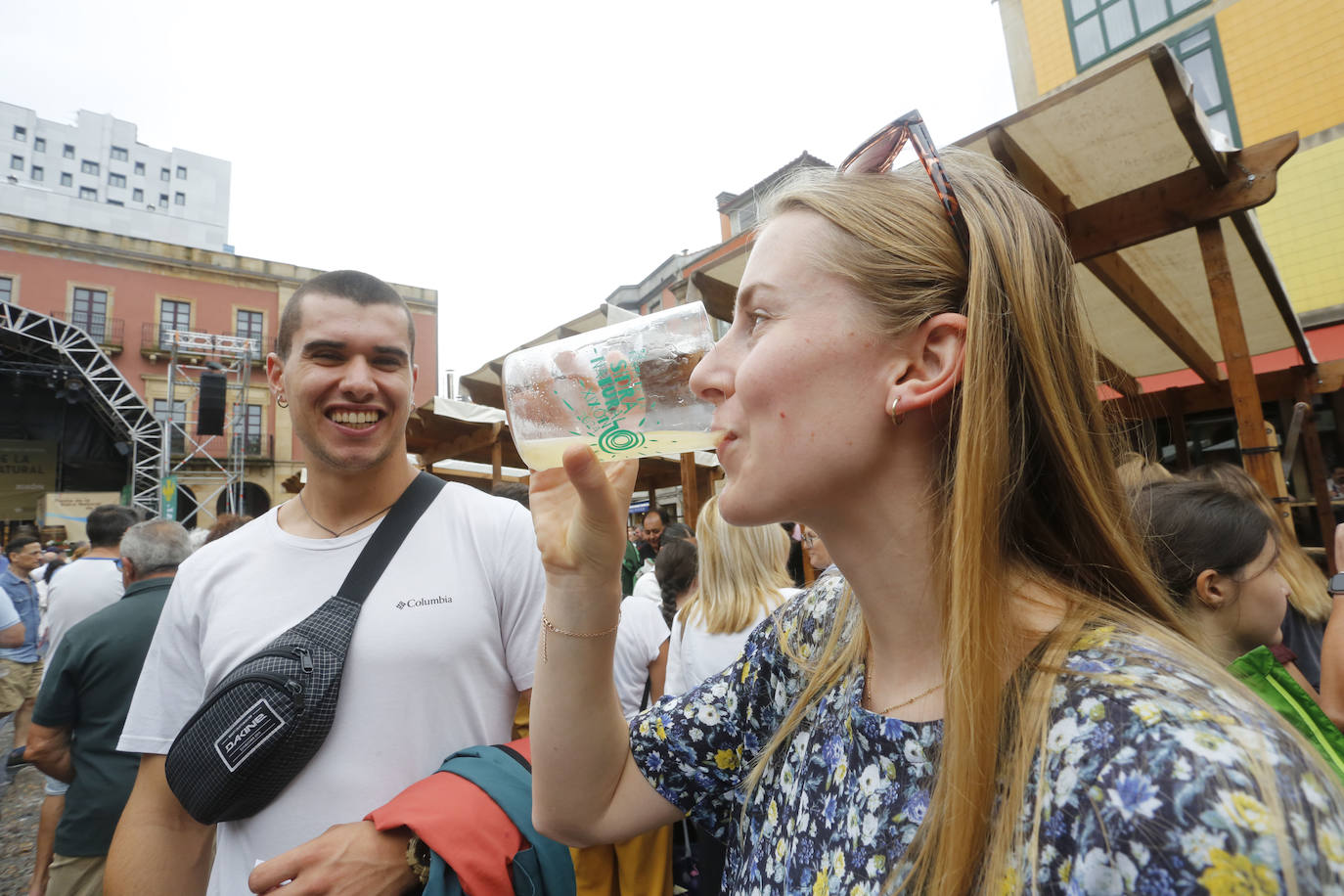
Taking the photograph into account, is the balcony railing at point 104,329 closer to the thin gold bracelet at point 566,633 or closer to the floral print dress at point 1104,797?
the thin gold bracelet at point 566,633

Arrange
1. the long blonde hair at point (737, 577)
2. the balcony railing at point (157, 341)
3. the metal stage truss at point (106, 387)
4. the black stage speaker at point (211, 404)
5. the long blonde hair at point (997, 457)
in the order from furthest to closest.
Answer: the balcony railing at point (157, 341) < the black stage speaker at point (211, 404) < the metal stage truss at point (106, 387) < the long blonde hair at point (737, 577) < the long blonde hair at point (997, 457)

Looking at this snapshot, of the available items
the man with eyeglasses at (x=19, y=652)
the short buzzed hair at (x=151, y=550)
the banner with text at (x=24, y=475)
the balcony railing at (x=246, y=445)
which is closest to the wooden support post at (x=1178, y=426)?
the short buzzed hair at (x=151, y=550)

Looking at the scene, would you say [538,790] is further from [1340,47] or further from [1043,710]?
[1340,47]

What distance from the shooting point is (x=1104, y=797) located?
58 cm

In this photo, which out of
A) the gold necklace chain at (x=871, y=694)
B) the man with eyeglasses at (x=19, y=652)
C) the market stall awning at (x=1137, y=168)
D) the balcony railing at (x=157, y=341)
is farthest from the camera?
the balcony railing at (x=157, y=341)

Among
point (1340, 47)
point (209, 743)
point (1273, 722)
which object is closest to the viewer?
point (1273, 722)

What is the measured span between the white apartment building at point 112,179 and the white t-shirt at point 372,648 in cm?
5112

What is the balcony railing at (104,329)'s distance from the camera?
22.7 meters

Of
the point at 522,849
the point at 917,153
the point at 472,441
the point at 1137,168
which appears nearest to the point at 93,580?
the point at 472,441

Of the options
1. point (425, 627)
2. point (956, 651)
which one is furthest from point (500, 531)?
point (956, 651)

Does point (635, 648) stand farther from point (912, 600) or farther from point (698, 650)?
point (912, 600)

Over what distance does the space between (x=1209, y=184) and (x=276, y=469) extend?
26868 millimetres

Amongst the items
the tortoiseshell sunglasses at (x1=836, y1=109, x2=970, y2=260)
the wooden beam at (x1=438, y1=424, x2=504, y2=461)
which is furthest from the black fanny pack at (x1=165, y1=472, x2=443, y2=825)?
the wooden beam at (x1=438, y1=424, x2=504, y2=461)

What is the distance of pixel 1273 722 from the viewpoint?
585mm
